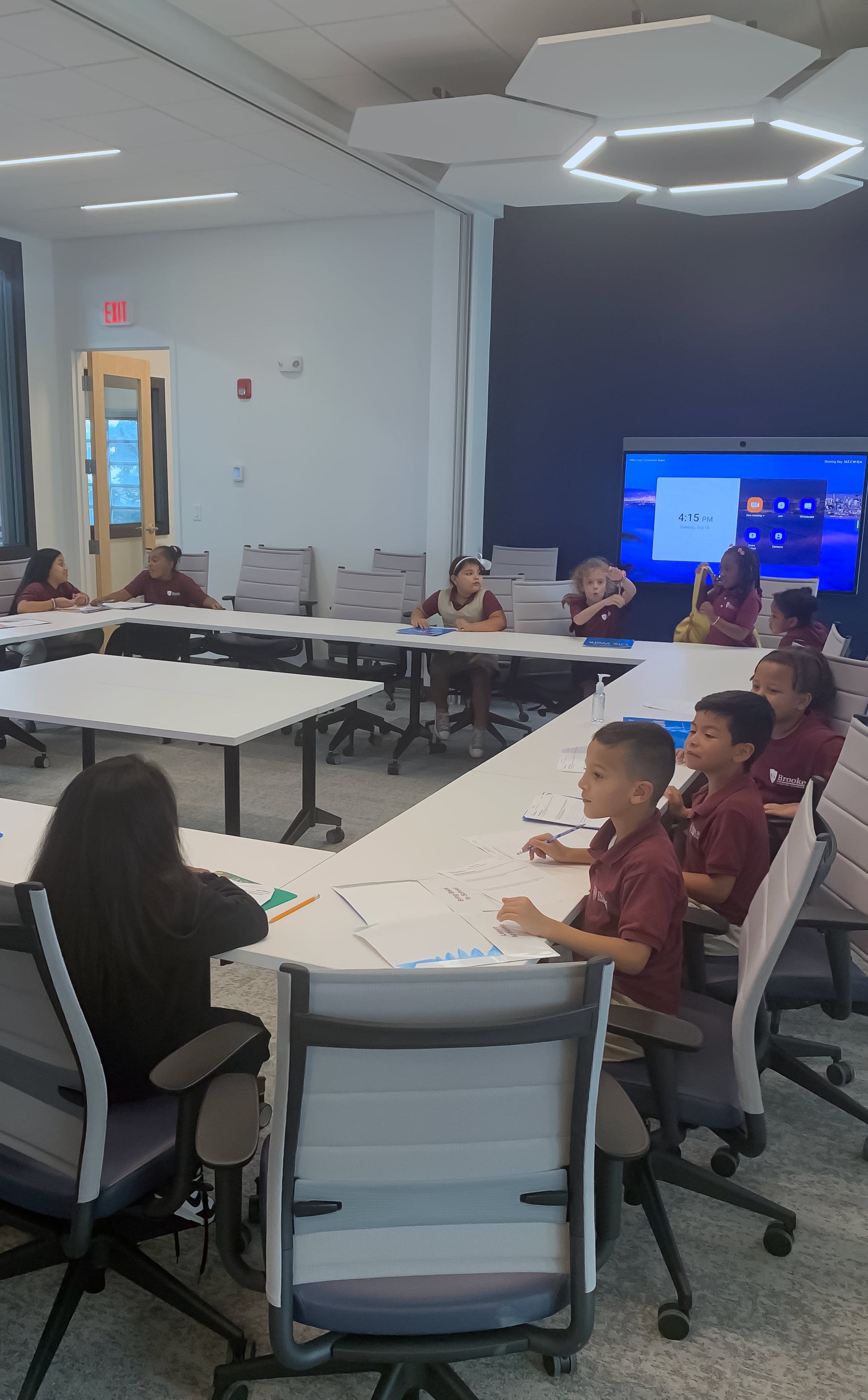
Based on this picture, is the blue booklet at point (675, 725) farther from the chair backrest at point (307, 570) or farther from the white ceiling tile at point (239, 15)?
the chair backrest at point (307, 570)

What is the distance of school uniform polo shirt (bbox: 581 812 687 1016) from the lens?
1913 mm

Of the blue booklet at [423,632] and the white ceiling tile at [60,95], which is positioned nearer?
the white ceiling tile at [60,95]

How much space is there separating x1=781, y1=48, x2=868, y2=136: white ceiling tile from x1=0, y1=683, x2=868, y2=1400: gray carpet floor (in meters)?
3.63

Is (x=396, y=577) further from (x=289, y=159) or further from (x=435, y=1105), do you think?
(x=435, y=1105)

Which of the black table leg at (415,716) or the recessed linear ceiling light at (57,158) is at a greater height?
the recessed linear ceiling light at (57,158)

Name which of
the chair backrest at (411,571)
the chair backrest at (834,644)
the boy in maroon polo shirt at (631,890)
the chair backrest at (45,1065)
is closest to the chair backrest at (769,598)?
the chair backrest at (834,644)

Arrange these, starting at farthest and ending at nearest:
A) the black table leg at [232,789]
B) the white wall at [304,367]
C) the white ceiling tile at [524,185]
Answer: the white wall at [304,367] < the white ceiling tile at [524,185] < the black table leg at [232,789]

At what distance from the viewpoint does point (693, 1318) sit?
191 centimetres

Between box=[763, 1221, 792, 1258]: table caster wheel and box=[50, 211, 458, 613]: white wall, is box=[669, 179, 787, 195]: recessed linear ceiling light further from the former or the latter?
box=[763, 1221, 792, 1258]: table caster wheel

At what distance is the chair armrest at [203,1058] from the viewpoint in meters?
1.51

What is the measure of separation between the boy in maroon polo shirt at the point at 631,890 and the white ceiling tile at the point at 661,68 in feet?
9.14

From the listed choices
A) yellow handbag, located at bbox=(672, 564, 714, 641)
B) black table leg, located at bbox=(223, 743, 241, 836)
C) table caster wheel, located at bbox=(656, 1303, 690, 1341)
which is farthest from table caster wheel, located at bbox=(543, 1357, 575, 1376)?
yellow handbag, located at bbox=(672, 564, 714, 641)

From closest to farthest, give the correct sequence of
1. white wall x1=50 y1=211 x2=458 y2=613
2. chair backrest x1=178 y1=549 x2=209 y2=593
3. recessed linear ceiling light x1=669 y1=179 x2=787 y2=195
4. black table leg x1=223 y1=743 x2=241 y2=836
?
1. black table leg x1=223 y1=743 x2=241 y2=836
2. recessed linear ceiling light x1=669 y1=179 x2=787 y2=195
3. chair backrest x1=178 y1=549 x2=209 y2=593
4. white wall x1=50 y1=211 x2=458 y2=613

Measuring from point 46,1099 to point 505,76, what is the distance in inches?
208
